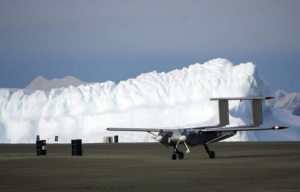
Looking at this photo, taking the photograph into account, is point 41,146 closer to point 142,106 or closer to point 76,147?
point 76,147

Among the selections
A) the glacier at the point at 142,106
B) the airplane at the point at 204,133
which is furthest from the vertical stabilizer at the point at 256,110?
the glacier at the point at 142,106

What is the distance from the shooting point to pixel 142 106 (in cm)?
9512

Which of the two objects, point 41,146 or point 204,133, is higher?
point 204,133

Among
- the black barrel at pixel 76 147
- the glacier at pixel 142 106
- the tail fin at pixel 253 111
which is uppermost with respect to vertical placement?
the glacier at pixel 142 106

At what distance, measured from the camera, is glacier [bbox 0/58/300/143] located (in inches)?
3546

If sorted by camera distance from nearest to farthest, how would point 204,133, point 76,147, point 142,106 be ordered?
point 204,133 < point 76,147 < point 142,106

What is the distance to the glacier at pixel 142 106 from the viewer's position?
90.1 m

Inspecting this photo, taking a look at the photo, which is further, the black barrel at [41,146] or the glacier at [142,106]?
the glacier at [142,106]

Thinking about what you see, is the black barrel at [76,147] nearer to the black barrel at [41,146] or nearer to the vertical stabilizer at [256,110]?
the black barrel at [41,146]

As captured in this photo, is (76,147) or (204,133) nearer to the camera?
(204,133)

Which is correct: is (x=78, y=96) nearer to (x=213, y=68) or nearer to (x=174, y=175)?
A: (x=213, y=68)

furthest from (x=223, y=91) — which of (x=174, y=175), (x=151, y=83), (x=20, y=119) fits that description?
(x=174, y=175)

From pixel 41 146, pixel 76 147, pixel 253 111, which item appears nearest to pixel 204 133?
pixel 253 111

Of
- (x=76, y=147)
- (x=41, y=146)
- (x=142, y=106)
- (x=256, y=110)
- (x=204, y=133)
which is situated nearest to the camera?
(x=204, y=133)
